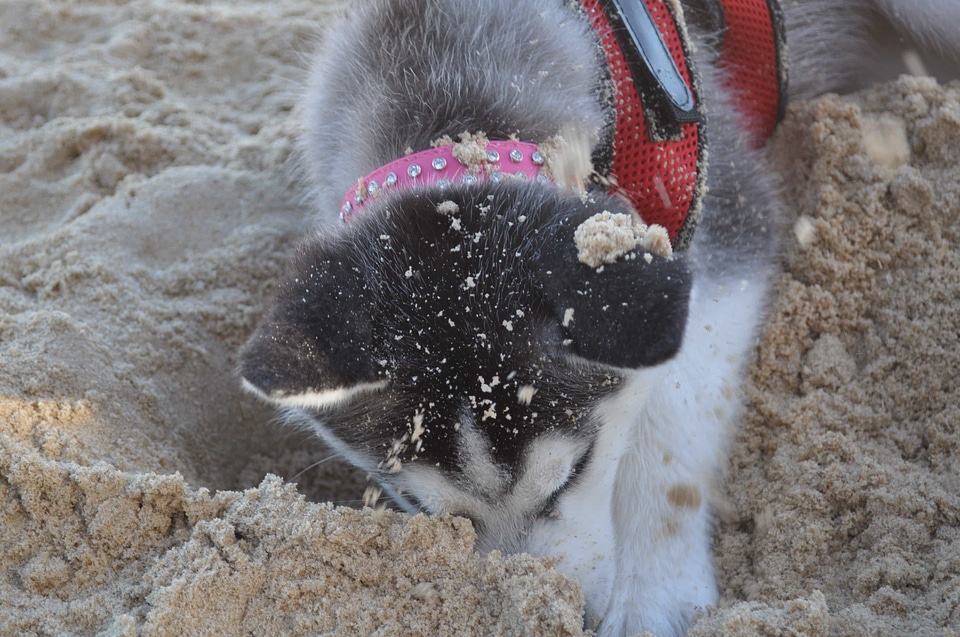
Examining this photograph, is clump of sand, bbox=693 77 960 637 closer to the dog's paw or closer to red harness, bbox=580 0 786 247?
the dog's paw

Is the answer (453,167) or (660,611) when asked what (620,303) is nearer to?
(453,167)

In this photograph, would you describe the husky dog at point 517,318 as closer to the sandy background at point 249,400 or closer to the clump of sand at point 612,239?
the clump of sand at point 612,239

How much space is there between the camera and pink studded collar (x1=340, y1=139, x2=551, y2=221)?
2336 millimetres

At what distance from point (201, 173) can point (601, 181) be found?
71.3 inches

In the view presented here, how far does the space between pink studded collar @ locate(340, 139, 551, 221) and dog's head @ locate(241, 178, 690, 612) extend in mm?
130

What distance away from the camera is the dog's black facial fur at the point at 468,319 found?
6.26 feet

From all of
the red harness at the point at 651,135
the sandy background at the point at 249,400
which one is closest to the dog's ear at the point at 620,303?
the sandy background at the point at 249,400

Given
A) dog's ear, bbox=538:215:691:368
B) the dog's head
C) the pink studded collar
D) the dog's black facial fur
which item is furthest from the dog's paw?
the pink studded collar

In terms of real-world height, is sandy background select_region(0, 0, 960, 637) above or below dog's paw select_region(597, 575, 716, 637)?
above

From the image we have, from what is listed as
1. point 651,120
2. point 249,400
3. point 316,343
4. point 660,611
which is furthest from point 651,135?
point 249,400

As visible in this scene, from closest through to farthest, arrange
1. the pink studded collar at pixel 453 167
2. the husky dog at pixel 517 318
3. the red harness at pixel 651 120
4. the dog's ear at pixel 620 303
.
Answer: the dog's ear at pixel 620 303 < the husky dog at pixel 517 318 < the pink studded collar at pixel 453 167 < the red harness at pixel 651 120

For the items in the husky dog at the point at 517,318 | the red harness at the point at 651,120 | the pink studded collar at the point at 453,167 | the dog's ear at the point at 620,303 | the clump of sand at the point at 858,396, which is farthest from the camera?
the red harness at the point at 651,120

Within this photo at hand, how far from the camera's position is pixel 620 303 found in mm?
1886

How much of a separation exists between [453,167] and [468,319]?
534 millimetres
